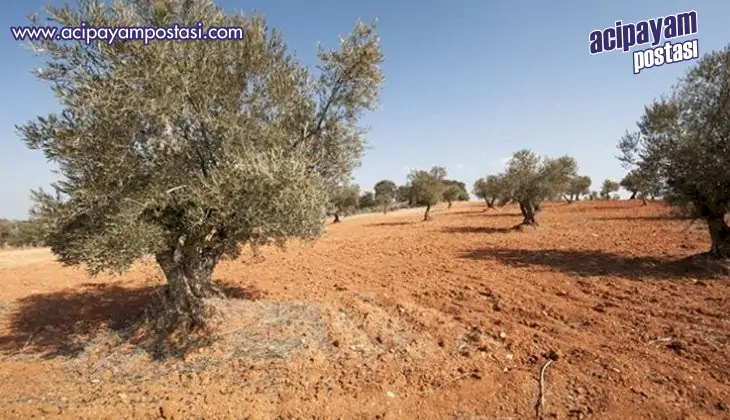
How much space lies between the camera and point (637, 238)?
64.7 feet

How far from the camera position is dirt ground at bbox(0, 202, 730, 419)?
5.66 meters

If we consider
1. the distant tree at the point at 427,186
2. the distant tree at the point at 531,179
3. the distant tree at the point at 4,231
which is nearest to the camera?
the distant tree at the point at 531,179

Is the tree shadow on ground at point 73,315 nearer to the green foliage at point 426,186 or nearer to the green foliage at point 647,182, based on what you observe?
the green foliage at point 647,182

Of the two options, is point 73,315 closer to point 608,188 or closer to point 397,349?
point 397,349

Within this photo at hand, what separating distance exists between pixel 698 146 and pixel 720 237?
322cm

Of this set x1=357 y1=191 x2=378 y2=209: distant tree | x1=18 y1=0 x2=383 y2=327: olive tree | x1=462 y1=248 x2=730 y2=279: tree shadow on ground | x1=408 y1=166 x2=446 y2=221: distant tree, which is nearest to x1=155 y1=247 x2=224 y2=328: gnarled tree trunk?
x1=18 y1=0 x2=383 y2=327: olive tree

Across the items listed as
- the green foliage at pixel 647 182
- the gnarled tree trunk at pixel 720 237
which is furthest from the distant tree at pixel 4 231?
the gnarled tree trunk at pixel 720 237

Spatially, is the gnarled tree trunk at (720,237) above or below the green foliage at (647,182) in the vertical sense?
below

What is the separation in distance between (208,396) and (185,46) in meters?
6.13

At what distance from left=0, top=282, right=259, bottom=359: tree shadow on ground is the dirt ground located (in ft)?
0.21

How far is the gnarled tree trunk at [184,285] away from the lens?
7.99 m

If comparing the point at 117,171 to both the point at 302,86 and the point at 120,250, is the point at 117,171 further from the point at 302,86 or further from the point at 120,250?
the point at 302,86

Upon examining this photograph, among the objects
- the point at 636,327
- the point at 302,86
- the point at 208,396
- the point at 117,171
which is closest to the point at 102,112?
the point at 117,171

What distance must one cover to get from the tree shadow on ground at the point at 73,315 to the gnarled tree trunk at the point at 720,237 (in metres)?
15.2
